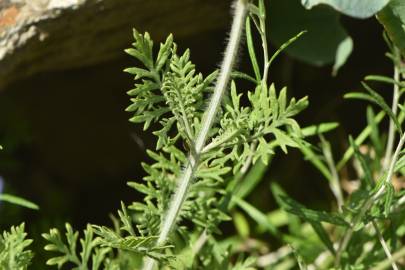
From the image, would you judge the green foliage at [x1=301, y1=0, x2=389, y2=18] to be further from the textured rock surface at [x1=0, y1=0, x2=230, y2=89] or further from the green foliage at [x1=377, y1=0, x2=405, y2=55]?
the textured rock surface at [x1=0, y1=0, x2=230, y2=89]

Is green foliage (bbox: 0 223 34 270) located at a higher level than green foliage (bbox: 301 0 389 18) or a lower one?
lower

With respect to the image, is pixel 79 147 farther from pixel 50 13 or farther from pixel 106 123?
pixel 50 13

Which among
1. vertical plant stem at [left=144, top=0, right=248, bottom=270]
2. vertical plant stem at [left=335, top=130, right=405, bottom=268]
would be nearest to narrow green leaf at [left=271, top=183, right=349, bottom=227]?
vertical plant stem at [left=335, top=130, right=405, bottom=268]

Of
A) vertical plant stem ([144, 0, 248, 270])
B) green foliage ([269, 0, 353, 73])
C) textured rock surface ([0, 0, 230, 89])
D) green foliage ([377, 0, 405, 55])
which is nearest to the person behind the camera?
vertical plant stem ([144, 0, 248, 270])

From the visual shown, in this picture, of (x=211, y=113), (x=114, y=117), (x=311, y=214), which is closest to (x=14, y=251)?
(x=211, y=113)

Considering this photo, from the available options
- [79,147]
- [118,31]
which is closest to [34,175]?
[79,147]

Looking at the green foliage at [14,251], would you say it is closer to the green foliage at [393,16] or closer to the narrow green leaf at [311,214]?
the narrow green leaf at [311,214]

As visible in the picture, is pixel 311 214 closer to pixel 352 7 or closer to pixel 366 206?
pixel 366 206
